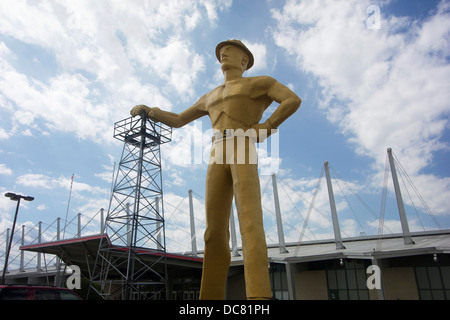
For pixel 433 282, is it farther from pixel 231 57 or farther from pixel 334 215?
pixel 231 57

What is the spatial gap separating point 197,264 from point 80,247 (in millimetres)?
7628

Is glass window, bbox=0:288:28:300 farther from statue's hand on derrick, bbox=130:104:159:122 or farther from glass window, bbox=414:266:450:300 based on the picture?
glass window, bbox=414:266:450:300

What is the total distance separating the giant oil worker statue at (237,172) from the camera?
5.05m

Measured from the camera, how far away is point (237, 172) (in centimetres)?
556

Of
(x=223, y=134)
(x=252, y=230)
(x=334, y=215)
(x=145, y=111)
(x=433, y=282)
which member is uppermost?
(x=334, y=215)

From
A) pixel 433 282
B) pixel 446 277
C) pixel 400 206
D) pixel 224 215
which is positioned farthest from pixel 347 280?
pixel 224 215

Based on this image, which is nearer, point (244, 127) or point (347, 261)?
point (244, 127)

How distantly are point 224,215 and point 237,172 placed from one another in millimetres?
819

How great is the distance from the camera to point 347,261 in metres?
20.4

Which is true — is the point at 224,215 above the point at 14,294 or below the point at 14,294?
above

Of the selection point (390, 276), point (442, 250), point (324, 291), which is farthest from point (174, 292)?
point (442, 250)

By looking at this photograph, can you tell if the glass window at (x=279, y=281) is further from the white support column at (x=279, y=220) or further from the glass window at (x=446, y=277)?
the glass window at (x=446, y=277)

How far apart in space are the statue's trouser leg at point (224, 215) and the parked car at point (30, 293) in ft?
8.07
